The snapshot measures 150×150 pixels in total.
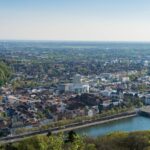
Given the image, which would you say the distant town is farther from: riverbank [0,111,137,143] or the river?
the river

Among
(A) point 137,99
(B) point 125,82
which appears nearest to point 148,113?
(A) point 137,99

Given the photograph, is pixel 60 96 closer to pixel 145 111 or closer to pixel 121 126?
pixel 145 111

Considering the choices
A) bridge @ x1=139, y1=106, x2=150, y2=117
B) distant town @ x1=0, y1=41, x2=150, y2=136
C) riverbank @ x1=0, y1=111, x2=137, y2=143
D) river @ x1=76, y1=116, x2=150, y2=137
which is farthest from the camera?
bridge @ x1=139, y1=106, x2=150, y2=117

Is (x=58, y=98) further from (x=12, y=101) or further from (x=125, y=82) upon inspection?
(x=125, y=82)

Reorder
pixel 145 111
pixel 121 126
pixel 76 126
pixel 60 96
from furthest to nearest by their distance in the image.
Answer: pixel 60 96, pixel 145 111, pixel 121 126, pixel 76 126

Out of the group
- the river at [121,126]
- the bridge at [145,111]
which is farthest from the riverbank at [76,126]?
the bridge at [145,111]

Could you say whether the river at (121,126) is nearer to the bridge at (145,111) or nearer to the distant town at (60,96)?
the bridge at (145,111)

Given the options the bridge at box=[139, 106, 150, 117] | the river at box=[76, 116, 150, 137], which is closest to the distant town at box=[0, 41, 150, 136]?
the bridge at box=[139, 106, 150, 117]

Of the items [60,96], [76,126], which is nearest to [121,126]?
[76,126]
